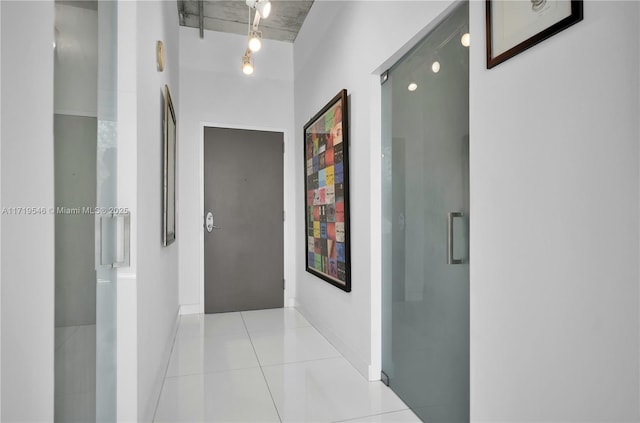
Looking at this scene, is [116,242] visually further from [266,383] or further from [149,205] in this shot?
[266,383]

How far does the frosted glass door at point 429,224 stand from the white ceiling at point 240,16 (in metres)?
1.99

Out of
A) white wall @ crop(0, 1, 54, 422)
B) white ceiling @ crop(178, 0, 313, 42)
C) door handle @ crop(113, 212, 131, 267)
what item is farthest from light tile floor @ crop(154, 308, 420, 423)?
white ceiling @ crop(178, 0, 313, 42)

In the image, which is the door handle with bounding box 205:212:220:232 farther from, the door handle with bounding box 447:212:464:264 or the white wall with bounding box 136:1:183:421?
the door handle with bounding box 447:212:464:264

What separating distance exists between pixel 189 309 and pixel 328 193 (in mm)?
2200

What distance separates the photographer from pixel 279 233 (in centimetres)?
429

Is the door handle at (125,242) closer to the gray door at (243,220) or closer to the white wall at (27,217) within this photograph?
the white wall at (27,217)

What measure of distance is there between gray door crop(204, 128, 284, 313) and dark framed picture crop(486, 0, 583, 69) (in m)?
3.21

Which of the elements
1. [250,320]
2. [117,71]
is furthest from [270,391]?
[117,71]

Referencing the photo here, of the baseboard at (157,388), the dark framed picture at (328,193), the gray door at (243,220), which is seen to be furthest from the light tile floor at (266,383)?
the gray door at (243,220)

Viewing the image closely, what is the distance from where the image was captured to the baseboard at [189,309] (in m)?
3.95

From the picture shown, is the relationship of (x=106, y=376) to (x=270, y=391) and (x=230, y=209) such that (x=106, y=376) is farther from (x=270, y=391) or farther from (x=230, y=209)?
(x=230, y=209)

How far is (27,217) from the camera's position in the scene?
720 mm

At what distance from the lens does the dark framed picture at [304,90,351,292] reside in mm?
2639

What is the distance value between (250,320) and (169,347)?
1.09 meters
